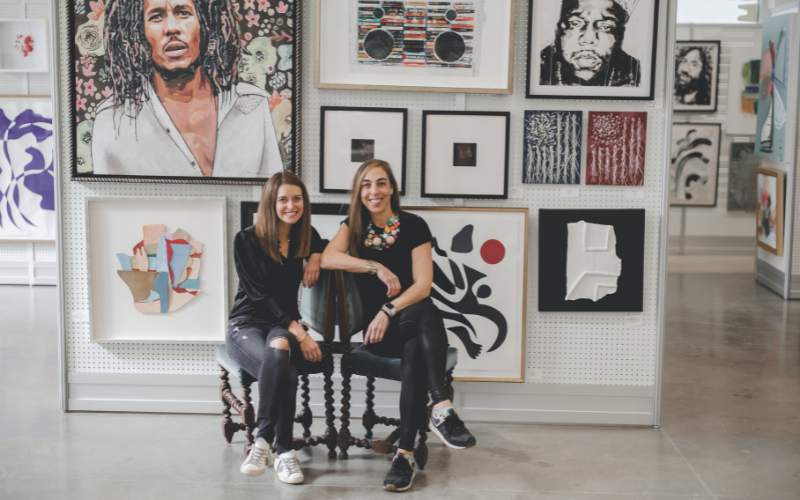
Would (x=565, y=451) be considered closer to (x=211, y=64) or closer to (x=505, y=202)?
(x=505, y=202)

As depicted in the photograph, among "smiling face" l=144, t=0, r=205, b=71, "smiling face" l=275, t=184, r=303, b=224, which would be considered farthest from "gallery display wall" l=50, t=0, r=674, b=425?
"smiling face" l=275, t=184, r=303, b=224

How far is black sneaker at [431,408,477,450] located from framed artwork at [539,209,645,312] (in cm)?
98

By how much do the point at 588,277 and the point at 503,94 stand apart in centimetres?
102

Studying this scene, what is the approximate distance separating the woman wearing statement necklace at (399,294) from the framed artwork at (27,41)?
17.4 ft

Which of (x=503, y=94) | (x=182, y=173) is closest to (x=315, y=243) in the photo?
(x=182, y=173)

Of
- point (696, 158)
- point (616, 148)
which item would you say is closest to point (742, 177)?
point (696, 158)

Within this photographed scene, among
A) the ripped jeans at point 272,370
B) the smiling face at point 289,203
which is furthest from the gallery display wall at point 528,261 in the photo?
the ripped jeans at point 272,370

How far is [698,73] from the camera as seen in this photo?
29.6 feet

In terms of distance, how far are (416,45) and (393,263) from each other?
1.12 meters

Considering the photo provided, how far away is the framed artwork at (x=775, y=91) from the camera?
6875 mm

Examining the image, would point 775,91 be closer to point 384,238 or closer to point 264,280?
point 384,238

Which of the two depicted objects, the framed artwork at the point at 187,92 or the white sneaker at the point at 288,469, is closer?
the white sneaker at the point at 288,469

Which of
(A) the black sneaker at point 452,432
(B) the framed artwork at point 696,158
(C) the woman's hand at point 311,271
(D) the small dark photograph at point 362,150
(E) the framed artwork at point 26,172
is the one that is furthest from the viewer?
(B) the framed artwork at point 696,158

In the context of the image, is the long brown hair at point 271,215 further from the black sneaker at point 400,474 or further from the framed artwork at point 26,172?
the framed artwork at point 26,172
